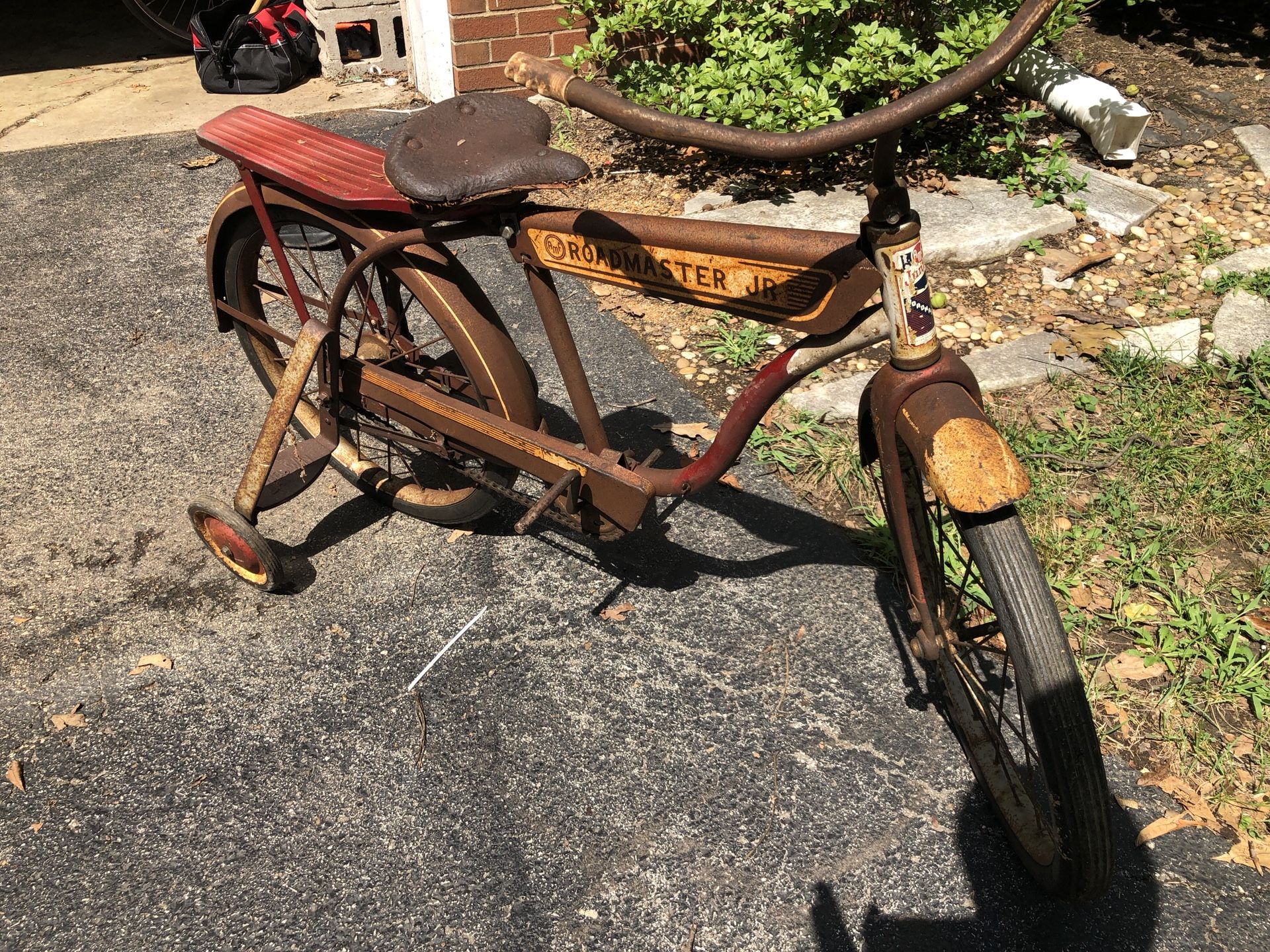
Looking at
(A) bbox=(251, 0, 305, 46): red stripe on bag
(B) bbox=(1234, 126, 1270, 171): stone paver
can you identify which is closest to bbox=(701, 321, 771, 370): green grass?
(B) bbox=(1234, 126, 1270, 171): stone paver

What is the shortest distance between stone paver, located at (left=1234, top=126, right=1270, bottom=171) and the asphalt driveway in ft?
12.0

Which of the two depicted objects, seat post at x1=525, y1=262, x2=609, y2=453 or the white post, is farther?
the white post

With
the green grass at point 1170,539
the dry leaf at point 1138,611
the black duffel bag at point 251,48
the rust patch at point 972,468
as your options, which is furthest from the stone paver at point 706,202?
the black duffel bag at point 251,48

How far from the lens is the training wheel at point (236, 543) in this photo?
9.60ft

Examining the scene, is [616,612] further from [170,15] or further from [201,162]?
[170,15]

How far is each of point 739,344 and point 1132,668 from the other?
6.37ft

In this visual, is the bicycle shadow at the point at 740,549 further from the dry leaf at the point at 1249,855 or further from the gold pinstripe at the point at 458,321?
the dry leaf at the point at 1249,855

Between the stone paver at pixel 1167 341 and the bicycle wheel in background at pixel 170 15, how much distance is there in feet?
20.3

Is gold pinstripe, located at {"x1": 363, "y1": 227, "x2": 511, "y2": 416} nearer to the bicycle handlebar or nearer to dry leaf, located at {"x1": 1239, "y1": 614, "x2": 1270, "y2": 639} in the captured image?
the bicycle handlebar

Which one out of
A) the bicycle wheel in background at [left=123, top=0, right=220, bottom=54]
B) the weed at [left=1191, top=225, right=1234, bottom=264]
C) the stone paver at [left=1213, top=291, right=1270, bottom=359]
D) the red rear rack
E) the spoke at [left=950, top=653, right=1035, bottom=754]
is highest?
the red rear rack

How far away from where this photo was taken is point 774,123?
4.72 m

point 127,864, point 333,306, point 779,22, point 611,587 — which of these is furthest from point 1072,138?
point 127,864

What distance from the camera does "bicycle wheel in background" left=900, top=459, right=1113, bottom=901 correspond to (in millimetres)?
1902

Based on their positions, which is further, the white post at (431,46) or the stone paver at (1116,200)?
the white post at (431,46)
